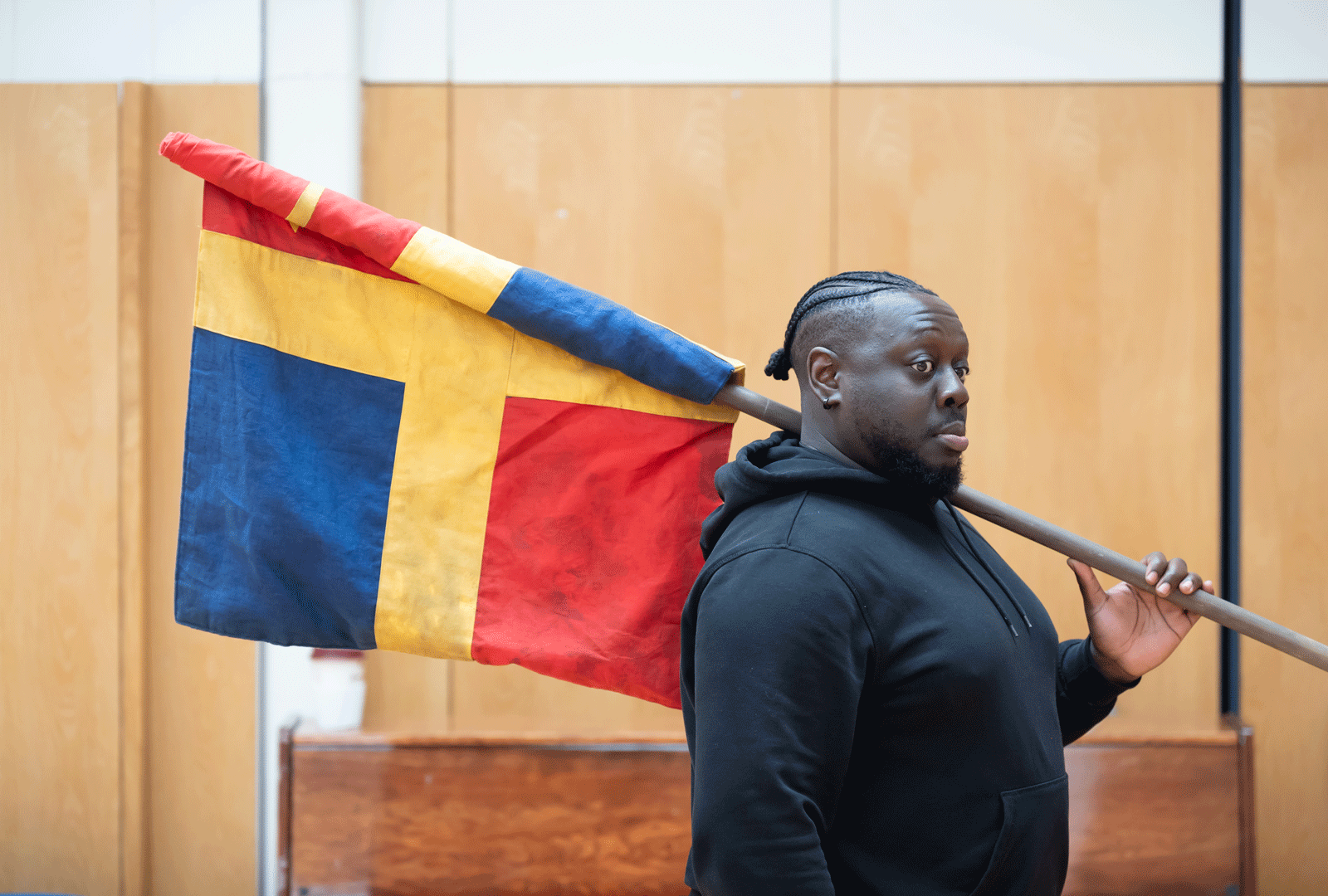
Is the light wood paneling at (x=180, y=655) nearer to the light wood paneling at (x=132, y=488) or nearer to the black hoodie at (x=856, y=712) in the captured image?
the light wood paneling at (x=132, y=488)

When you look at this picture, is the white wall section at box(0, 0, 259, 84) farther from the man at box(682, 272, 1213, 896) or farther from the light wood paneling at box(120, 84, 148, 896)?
the man at box(682, 272, 1213, 896)

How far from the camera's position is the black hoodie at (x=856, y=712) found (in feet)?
2.86

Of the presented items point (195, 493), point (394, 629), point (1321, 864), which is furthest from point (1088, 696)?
point (1321, 864)

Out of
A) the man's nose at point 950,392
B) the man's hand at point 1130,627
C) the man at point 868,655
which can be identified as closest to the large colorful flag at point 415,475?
the man at point 868,655

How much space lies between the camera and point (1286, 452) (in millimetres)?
2604

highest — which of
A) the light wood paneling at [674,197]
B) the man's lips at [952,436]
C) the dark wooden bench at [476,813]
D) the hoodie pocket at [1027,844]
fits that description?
the light wood paneling at [674,197]

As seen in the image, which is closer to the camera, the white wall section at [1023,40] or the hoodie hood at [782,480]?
the hoodie hood at [782,480]

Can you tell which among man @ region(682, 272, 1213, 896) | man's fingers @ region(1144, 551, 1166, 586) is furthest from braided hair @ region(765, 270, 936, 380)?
man's fingers @ region(1144, 551, 1166, 586)

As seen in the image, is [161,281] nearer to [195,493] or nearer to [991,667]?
[195,493]

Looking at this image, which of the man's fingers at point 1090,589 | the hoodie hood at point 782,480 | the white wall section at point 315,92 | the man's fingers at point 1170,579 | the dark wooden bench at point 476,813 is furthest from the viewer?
the white wall section at point 315,92

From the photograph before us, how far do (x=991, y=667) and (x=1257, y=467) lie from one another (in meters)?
2.13

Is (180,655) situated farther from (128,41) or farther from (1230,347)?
(1230,347)

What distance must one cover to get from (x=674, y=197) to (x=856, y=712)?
2010 mm

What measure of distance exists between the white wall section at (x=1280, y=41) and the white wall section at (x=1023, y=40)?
0.36ft
